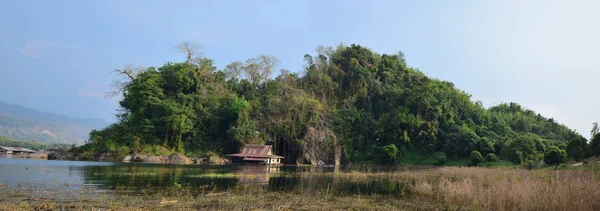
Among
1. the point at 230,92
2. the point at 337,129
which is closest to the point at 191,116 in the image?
the point at 230,92

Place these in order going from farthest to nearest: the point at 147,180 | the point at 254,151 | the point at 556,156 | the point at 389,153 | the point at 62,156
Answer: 1. the point at 389,153
2. the point at 254,151
3. the point at 62,156
4. the point at 556,156
5. the point at 147,180

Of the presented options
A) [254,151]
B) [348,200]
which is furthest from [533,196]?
[254,151]

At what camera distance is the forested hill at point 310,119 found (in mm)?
57062

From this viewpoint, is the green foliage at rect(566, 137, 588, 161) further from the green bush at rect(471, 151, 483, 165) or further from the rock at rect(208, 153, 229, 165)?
the rock at rect(208, 153, 229, 165)

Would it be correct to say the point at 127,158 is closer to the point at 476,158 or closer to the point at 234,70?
the point at 234,70

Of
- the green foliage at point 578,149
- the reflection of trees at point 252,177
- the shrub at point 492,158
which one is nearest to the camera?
the reflection of trees at point 252,177

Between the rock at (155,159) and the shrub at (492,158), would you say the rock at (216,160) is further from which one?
the shrub at (492,158)

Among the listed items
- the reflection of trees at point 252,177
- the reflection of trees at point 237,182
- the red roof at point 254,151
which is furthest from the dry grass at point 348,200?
the red roof at point 254,151

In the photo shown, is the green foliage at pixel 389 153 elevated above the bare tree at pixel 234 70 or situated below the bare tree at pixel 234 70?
below

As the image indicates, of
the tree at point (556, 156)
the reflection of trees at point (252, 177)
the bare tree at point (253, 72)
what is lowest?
the reflection of trees at point (252, 177)

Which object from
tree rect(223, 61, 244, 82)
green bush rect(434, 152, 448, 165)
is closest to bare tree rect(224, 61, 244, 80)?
tree rect(223, 61, 244, 82)

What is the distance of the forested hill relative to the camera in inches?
2247

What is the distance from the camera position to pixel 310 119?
65438 millimetres

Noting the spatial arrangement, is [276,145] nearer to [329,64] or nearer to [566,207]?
[329,64]
